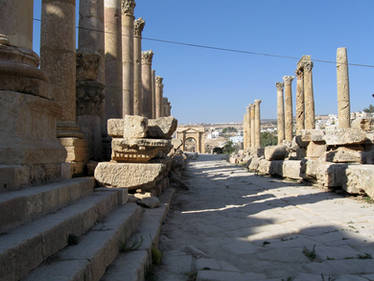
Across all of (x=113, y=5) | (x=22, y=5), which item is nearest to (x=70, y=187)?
(x=22, y=5)

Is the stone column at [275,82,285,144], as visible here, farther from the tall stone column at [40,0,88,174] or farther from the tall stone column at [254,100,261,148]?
the tall stone column at [40,0,88,174]

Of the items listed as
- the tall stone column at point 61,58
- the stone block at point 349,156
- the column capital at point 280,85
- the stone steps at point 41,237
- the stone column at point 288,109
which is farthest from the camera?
the column capital at point 280,85

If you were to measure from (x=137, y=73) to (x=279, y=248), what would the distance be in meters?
12.3

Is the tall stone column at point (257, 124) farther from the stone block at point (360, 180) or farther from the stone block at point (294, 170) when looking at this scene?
the stone block at point (360, 180)

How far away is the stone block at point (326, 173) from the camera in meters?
6.66

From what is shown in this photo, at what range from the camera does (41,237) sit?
1833 millimetres

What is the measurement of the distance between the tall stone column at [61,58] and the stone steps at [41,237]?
10.9 feet

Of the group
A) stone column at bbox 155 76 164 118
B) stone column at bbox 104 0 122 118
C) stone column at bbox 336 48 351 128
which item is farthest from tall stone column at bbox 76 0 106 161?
stone column at bbox 155 76 164 118

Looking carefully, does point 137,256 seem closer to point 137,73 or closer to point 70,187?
point 70,187

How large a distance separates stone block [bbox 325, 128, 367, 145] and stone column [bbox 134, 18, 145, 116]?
8026mm

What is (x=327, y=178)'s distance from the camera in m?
6.96

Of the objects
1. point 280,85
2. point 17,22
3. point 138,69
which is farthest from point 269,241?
point 280,85

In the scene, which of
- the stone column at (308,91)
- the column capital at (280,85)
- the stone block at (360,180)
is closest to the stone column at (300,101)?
the stone column at (308,91)

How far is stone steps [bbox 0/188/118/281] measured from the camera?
1537 millimetres
